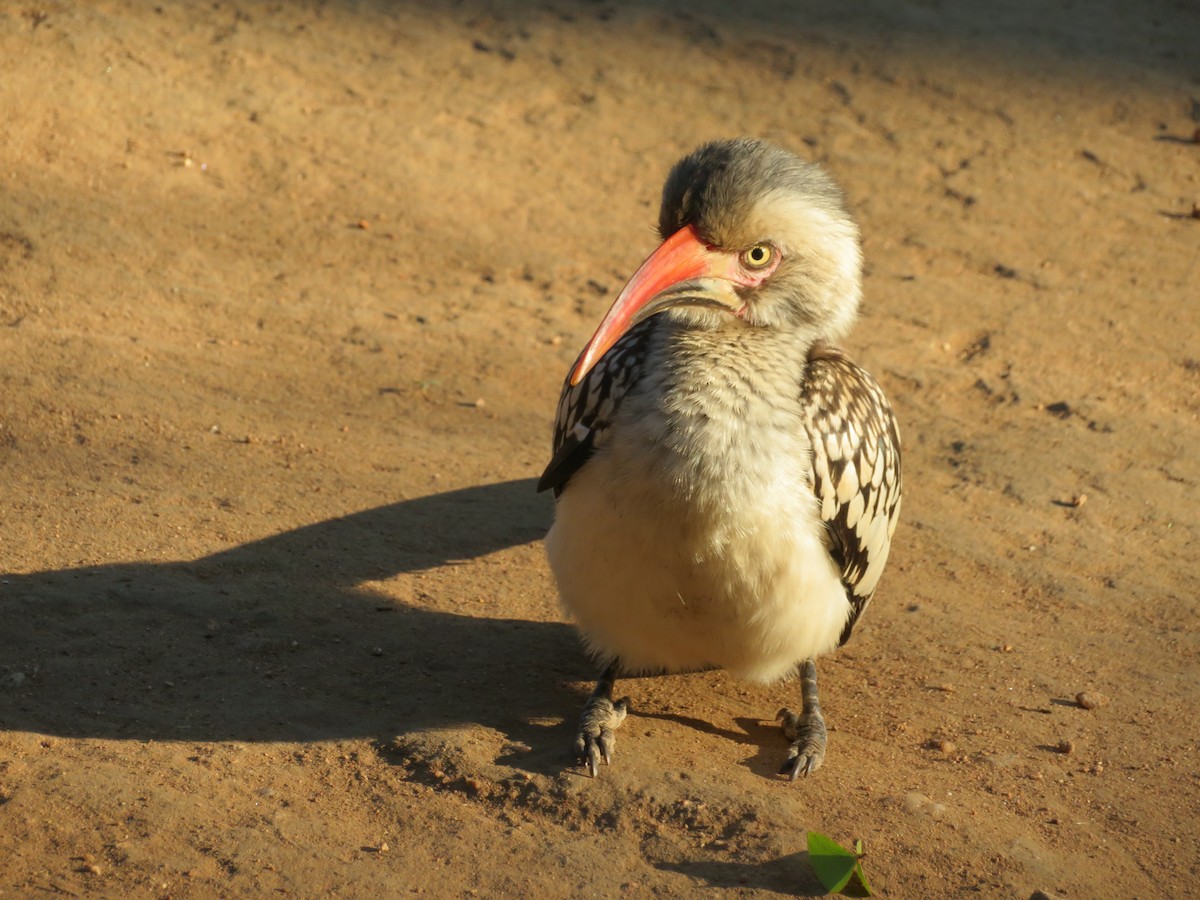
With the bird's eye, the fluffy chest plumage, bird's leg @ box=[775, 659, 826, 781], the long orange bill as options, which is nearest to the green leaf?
bird's leg @ box=[775, 659, 826, 781]

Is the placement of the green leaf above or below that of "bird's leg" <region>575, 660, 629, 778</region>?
above

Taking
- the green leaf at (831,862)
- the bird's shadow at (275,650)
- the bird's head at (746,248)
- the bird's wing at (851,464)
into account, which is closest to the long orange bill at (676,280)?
the bird's head at (746,248)

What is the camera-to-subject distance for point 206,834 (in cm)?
323

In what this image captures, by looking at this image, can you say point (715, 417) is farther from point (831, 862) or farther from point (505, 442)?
point (505, 442)

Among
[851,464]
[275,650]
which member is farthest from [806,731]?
[275,650]

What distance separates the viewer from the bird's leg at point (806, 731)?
369cm

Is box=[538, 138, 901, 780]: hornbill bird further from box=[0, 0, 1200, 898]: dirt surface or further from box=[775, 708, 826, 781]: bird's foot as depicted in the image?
box=[0, 0, 1200, 898]: dirt surface

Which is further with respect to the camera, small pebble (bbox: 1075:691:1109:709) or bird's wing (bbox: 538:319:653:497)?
small pebble (bbox: 1075:691:1109:709)

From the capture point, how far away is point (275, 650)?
4.07 metres

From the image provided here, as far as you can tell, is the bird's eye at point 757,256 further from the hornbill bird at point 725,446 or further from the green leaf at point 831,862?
the green leaf at point 831,862

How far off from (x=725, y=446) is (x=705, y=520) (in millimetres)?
194

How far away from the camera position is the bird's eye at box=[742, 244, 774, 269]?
3559mm

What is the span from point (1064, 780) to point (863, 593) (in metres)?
0.76

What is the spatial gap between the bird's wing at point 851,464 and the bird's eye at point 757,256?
1.11ft
